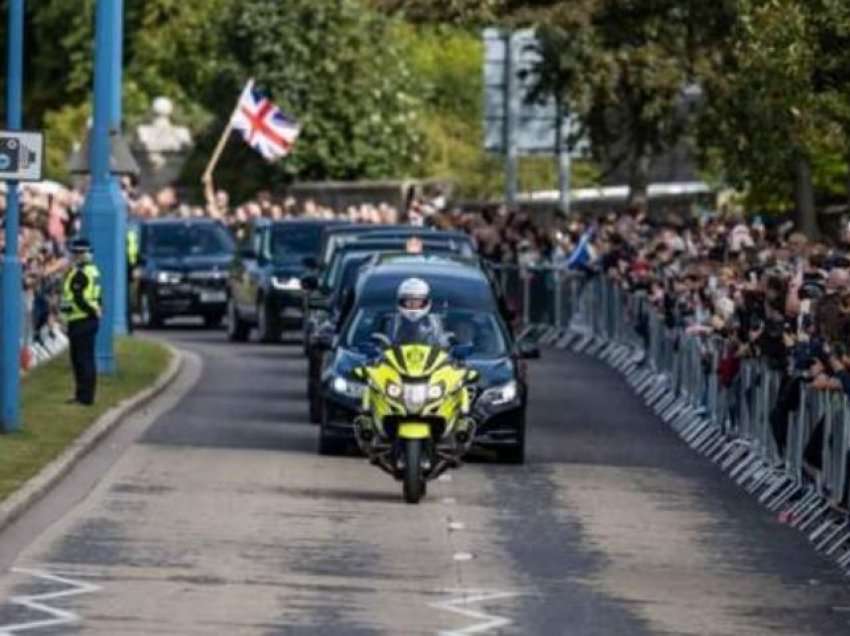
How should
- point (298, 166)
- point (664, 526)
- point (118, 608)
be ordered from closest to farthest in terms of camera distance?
point (118, 608), point (664, 526), point (298, 166)

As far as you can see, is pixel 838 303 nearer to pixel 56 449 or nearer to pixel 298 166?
pixel 56 449

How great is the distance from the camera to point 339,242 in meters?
43.3

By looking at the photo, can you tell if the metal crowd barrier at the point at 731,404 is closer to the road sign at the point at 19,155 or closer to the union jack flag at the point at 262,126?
the road sign at the point at 19,155

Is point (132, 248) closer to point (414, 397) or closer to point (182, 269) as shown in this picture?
point (182, 269)

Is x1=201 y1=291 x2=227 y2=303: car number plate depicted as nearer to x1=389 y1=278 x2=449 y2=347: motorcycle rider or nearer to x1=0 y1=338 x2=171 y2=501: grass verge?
x1=0 y1=338 x2=171 y2=501: grass verge

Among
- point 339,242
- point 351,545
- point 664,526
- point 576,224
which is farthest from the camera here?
point 576,224

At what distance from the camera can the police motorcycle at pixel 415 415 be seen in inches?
1080

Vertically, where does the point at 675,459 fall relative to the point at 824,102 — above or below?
below

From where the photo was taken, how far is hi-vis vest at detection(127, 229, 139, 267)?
50938 mm

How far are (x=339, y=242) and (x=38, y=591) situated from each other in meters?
22.3

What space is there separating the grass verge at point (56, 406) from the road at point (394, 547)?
42 centimetres

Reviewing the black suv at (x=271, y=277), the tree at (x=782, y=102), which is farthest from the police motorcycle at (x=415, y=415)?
the black suv at (x=271, y=277)

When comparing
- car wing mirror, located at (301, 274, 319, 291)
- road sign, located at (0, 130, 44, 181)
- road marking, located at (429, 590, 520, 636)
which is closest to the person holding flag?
car wing mirror, located at (301, 274, 319, 291)

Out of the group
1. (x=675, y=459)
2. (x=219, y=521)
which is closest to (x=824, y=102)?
(x=675, y=459)
